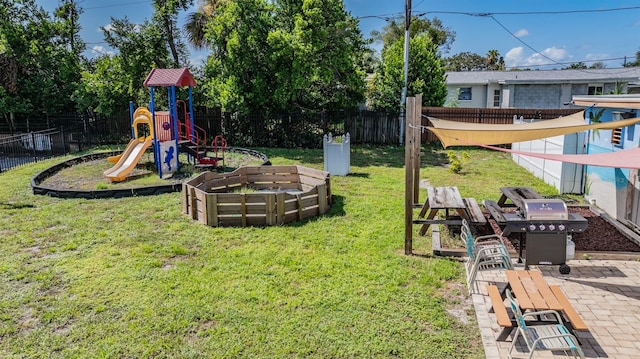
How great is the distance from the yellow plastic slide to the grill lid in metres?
10.5

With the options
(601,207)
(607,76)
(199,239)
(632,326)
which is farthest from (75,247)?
(607,76)

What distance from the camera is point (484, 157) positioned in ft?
54.0

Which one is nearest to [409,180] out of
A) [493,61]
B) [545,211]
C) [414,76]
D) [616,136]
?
[545,211]

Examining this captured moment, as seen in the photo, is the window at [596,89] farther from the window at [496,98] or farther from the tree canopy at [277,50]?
the tree canopy at [277,50]

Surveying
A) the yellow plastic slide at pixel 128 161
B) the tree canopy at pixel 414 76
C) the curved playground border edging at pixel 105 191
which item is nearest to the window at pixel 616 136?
the curved playground border edging at pixel 105 191

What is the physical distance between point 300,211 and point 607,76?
25529 millimetres

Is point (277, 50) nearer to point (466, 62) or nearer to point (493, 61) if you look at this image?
point (493, 61)

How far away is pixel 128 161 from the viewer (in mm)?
12711

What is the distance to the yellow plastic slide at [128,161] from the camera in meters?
12.0

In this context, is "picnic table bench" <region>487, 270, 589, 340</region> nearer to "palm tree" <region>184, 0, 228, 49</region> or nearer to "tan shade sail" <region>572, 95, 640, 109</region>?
"tan shade sail" <region>572, 95, 640, 109</region>

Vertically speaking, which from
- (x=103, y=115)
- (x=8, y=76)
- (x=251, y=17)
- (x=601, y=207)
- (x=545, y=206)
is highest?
(x=251, y=17)

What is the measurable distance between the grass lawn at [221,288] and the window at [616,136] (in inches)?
176

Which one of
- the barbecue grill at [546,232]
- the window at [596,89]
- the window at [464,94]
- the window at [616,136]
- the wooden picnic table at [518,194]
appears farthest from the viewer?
the window at [464,94]

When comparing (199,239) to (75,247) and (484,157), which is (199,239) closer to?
(75,247)
